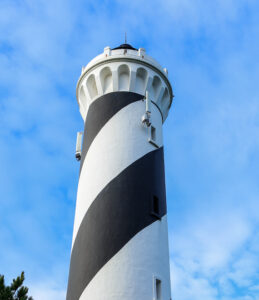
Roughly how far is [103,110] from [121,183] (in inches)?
119

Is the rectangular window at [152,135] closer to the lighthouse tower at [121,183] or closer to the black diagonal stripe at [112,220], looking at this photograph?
the lighthouse tower at [121,183]

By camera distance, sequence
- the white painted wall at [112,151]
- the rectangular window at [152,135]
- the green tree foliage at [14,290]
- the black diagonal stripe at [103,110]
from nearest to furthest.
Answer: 1. the green tree foliage at [14,290]
2. the white painted wall at [112,151]
3. the rectangular window at [152,135]
4. the black diagonal stripe at [103,110]

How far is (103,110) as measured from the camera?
1352cm

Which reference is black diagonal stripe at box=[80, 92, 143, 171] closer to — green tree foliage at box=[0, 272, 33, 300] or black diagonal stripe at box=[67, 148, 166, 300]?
black diagonal stripe at box=[67, 148, 166, 300]

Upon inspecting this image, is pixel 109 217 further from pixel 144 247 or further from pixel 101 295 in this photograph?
pixel 101 295

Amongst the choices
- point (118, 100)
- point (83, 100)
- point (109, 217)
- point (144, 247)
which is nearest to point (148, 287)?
point (144, 247)

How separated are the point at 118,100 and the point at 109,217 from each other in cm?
428

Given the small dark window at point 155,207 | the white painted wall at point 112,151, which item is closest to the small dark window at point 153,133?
the white painted wall at point 112,151

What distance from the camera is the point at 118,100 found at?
1353cm

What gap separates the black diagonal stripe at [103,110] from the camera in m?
13.3

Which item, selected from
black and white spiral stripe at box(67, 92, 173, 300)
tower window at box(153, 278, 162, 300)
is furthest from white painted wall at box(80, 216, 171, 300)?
tower window at box(153, 278, 162, 300)

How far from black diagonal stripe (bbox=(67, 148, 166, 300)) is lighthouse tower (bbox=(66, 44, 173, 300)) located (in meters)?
0.03

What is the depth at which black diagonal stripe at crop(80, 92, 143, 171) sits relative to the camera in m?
13.3

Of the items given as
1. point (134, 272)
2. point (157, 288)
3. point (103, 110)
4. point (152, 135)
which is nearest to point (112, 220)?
point (134, 272)
